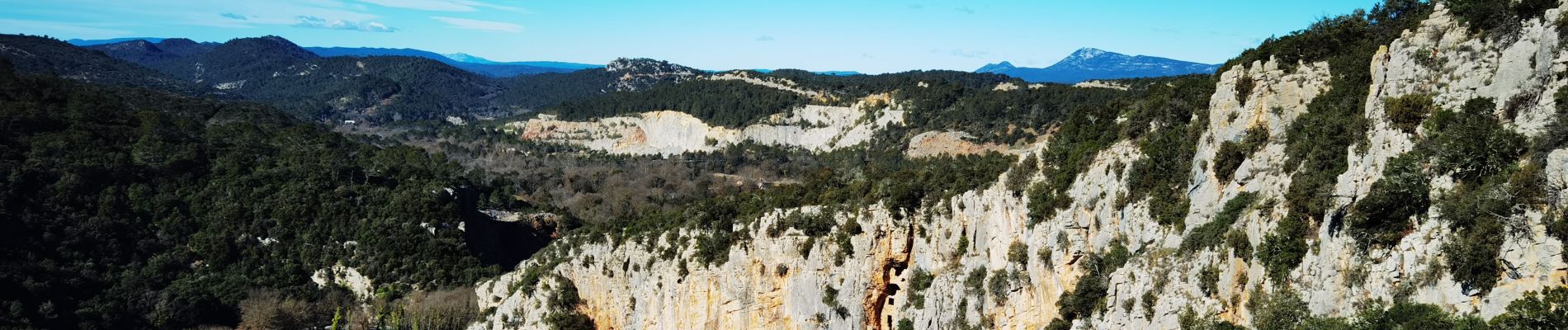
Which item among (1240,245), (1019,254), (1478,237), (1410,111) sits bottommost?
(1019,254)

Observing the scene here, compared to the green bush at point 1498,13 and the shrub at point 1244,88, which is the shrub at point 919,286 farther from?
the green bush at point 1498,13

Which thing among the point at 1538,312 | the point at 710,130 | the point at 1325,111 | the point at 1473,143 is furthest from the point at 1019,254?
the point at 710,130

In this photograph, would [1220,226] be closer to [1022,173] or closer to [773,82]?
[1022,173]

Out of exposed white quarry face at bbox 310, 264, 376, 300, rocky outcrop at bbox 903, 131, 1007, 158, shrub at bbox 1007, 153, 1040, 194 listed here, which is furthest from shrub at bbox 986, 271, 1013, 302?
exposed white quarry face at bbox 310, 264, 376, 300

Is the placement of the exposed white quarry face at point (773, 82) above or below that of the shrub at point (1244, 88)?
below

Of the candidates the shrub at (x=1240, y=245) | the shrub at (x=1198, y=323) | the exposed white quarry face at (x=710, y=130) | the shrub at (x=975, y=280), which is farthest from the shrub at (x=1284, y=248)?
the exposed white quarry face at (x=710, y=130)

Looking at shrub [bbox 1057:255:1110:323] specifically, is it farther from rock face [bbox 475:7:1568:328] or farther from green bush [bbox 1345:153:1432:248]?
green bush [bbox 1345:153:1432:248]
